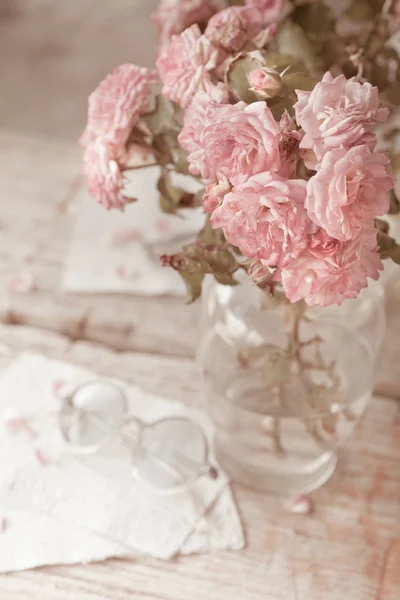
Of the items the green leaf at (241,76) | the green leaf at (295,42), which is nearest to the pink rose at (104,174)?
the green leaf at (241,76)

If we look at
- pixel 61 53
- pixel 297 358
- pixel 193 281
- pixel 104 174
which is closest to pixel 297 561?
pixel 297 358

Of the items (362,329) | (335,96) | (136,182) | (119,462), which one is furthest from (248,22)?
(136,182)

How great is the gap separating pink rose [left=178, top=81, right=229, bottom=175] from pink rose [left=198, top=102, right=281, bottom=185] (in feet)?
0.08

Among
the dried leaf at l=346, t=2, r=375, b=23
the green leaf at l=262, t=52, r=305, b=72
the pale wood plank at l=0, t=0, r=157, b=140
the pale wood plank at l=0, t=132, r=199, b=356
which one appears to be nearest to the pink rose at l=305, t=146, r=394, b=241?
the green leaf at l=262, t=52, r=305, b=72

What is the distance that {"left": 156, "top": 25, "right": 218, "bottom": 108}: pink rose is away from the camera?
482 mm

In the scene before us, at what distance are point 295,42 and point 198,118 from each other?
210 millimetres

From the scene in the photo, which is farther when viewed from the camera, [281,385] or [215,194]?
[281,385]

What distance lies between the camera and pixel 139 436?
29.3 inches

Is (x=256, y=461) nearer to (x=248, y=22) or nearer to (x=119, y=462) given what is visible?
(x=119, y=462)

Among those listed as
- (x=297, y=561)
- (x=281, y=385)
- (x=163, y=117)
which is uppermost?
(x=163, y=117)

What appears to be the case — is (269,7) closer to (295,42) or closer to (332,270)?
(295,42)

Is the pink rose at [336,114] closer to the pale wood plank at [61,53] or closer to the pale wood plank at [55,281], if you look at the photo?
the pale wood plank at [55,281]

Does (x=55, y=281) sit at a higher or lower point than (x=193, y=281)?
lower

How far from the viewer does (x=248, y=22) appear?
538 millimetres
